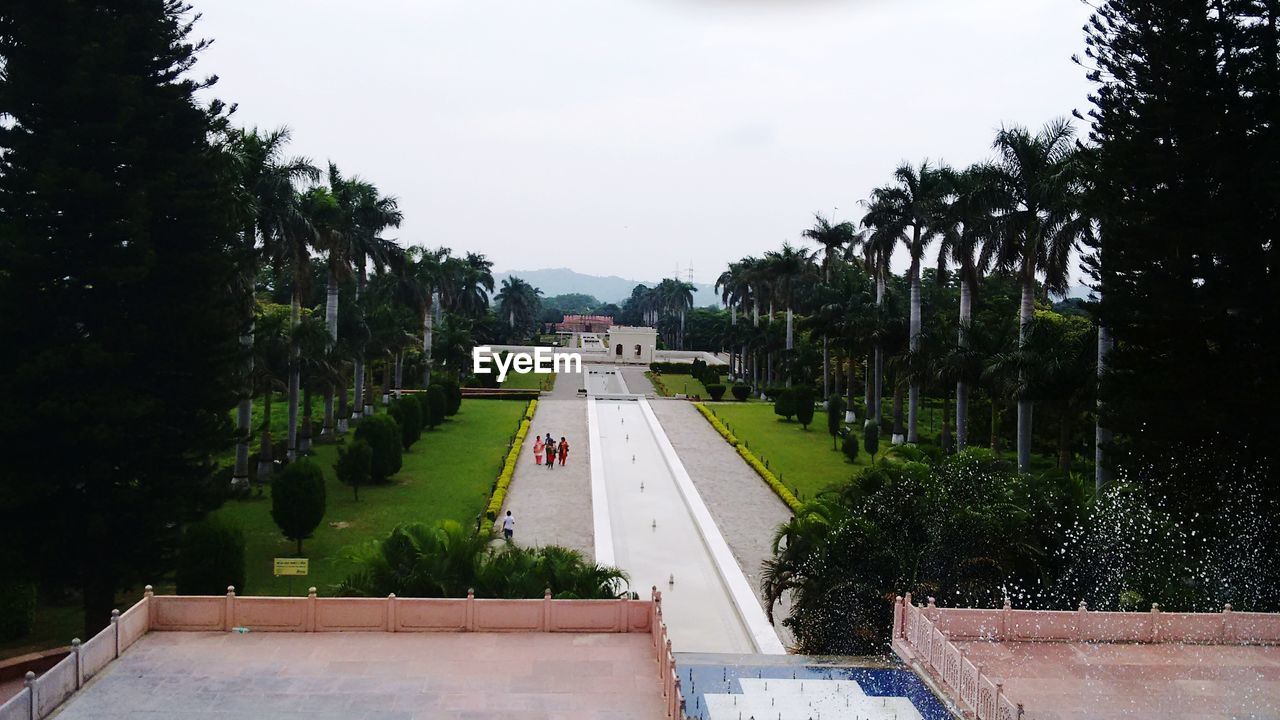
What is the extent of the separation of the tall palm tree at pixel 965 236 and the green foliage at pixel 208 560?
20536 mm

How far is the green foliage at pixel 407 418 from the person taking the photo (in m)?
36.1

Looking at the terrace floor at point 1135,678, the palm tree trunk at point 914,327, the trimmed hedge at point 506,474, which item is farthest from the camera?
the palm tree trunk at point 914,327

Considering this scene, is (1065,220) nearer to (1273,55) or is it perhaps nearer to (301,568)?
(1273,55)

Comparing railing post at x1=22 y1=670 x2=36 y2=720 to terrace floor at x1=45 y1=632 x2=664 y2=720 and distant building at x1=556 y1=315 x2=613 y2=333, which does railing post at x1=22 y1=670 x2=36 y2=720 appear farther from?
distant building at x1=556 y1=315 x2=613 y2=333

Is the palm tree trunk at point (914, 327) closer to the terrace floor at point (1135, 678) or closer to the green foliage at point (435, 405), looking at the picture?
the green foliage at point (435, 405)

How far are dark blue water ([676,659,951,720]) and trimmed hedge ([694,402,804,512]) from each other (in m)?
5.79

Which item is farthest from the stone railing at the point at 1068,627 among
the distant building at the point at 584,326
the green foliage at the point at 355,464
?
the distant building at the point at 584,326

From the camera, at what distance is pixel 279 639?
1412cm

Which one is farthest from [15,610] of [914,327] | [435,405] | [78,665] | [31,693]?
[914,327]

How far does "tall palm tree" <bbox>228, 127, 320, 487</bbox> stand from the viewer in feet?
77.0

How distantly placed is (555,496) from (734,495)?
18.0 ft

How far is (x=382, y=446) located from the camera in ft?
96.0

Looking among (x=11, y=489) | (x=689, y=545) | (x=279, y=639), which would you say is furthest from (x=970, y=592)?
(x=11, y=489)

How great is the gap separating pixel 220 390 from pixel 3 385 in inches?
140
